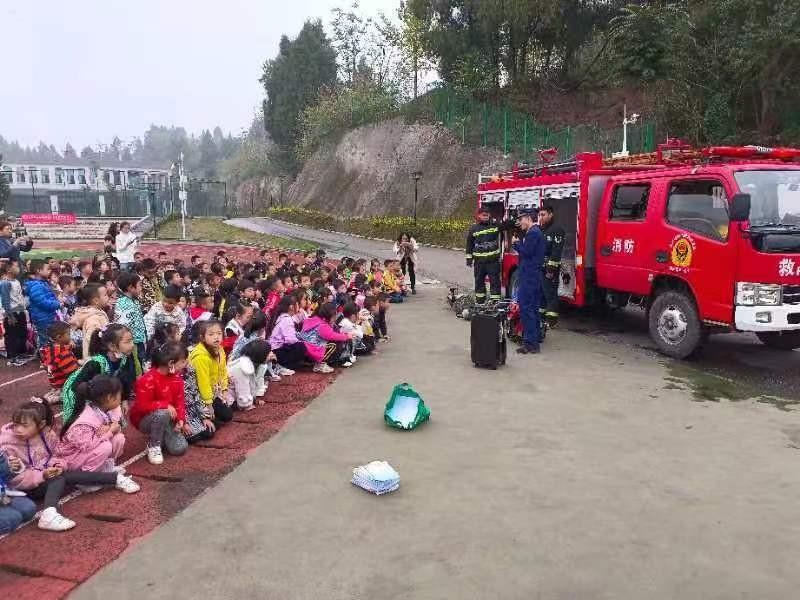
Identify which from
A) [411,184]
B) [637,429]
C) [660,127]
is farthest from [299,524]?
[411,184]

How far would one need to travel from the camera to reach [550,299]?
932 cm

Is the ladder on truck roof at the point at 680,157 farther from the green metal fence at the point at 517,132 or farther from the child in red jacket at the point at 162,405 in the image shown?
the green metal fence at the point at 517,132

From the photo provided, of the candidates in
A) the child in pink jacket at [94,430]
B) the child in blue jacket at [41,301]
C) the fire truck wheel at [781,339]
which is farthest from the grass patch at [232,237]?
the child in pink jacket at [94,430]

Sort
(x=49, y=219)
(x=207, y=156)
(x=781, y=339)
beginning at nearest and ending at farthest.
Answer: (x=781, y=339) < (x=49, y=219) < (x=207, y=156)

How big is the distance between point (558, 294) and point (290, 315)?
14.9 ft

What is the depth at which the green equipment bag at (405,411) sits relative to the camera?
5.66m

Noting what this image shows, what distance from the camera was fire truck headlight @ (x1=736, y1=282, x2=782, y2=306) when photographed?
6.66 meters

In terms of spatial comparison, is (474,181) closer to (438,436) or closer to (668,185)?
(668,185)

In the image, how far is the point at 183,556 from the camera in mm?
3635

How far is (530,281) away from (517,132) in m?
25.6

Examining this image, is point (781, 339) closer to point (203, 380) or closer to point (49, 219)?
point (203, 380)

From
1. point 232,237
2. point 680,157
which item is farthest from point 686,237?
point 232,237

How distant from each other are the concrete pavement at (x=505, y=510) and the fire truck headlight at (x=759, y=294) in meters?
1.20

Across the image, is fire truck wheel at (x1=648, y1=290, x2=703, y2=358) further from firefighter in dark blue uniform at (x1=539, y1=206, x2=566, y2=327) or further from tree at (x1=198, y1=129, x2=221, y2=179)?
tree at (x1=198, y1=129, x2=221, y2=179)
